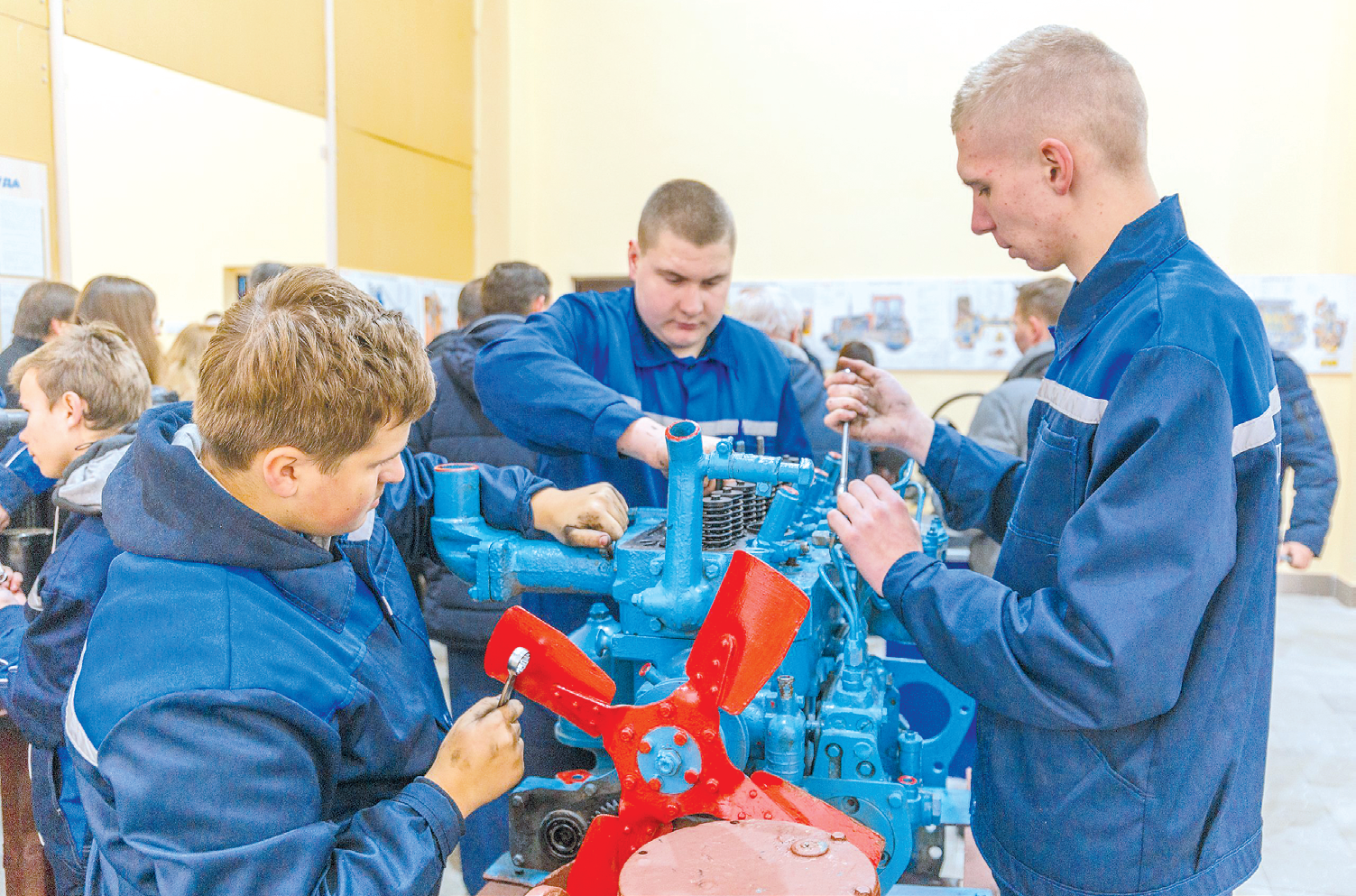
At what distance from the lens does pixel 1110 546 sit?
103 cm

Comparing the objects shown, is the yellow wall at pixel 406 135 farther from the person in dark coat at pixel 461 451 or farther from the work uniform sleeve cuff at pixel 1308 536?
the work uniform sleeve cuff at pixel 1308 536

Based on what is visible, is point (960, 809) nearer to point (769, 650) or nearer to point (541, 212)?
point (769, 650)

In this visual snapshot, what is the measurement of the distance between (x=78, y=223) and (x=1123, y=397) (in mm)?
4770

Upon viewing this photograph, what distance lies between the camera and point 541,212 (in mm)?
6355

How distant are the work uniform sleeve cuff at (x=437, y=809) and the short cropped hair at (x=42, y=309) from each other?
9.29 feet

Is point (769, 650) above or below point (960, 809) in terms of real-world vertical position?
above

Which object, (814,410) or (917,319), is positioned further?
(917,319)

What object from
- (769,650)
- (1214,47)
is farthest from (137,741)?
(1214,47)

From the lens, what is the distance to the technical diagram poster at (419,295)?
5.16 m

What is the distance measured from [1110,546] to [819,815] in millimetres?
429

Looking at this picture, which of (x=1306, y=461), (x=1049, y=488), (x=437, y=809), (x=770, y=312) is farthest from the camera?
(x=770, y=312)

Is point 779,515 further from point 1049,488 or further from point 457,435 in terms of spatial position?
point 457,435

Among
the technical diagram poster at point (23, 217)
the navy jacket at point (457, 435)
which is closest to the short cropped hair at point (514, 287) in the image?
the navy jacket at point (457, 435)

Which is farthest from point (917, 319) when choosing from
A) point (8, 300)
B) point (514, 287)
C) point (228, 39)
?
point (8, 300)
